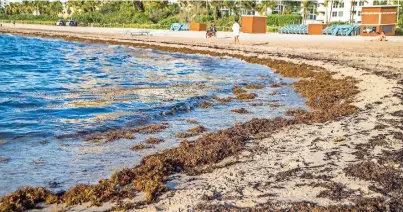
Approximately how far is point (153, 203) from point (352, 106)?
299 inches

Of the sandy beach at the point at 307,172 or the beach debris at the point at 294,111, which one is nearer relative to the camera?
the sandy beach at the point at 307,172

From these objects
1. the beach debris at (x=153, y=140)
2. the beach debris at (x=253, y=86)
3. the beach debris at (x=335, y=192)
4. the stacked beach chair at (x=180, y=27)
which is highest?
the stacked beach chair at (x=180, y=27)

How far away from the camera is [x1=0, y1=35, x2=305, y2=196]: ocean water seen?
720cm

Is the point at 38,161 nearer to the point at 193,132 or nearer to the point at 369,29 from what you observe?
the point at 193,132

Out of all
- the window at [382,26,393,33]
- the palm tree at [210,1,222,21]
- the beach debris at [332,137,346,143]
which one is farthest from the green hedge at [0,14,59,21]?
the beach debris at [332,137,346,143]

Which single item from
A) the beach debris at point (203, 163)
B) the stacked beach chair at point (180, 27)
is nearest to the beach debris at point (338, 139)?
the beach debris at point (203, 163)

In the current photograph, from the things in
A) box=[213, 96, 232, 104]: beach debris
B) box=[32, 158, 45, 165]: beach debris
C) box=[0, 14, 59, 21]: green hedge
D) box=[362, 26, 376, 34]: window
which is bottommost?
box=[32, 158, 45, 165]: beach debris

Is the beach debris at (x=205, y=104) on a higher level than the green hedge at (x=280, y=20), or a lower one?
lower

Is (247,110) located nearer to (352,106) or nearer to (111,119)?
(352,106)

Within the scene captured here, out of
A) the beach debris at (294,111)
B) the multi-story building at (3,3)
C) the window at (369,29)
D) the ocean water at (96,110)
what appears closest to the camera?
the ocean water at (96,110)

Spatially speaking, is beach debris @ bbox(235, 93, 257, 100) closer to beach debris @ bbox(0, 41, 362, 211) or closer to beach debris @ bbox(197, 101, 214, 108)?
beach debris @ bbox(197, 101, 214, 108)

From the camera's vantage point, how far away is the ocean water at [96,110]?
7.20m

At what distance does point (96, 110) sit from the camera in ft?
39.4

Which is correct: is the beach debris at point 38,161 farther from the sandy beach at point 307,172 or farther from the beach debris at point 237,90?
the beach debris at point 237,90
